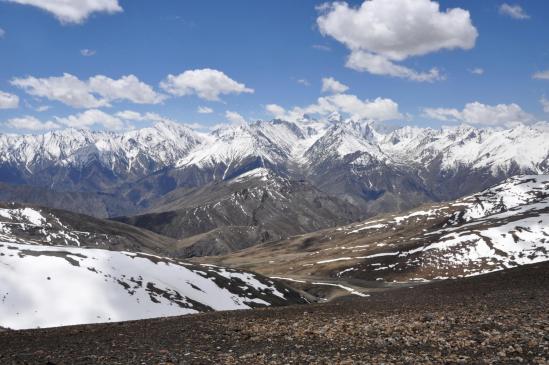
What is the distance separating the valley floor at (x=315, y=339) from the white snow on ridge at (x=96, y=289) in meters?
35.5

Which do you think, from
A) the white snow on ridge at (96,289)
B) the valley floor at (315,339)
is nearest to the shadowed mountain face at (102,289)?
the white snow on ridge at (96,289)

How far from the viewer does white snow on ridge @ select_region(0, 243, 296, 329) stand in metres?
63.5

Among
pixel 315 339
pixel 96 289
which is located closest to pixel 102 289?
pixel 96 289

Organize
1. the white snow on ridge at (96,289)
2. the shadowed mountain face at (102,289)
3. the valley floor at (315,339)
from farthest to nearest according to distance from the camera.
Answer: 1. the shadowed mountain face at (102,289)
2. the white snow on ridge at (96,289)
3. the valley floor at (315,339)

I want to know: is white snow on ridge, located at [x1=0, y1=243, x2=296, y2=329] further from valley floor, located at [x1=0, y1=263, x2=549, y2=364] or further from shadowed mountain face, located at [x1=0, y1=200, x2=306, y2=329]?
valley floor, located at [x1=0, y1=263, x2=549, y2=364]

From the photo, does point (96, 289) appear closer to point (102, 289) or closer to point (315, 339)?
point (102, 289)

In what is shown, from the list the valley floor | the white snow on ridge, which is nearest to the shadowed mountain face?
the white snow on ridge

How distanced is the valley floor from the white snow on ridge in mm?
35489

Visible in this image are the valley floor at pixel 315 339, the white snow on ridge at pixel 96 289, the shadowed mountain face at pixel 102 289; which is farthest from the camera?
the shadowed mountain face at pixel 102 289

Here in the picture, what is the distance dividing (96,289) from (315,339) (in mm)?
57454

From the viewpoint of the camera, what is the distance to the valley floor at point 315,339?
758 inches

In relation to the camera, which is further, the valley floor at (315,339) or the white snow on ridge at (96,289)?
the white snow on ridge at (96,289)

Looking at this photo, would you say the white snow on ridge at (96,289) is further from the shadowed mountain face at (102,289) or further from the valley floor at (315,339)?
the valley floor at (315,339)

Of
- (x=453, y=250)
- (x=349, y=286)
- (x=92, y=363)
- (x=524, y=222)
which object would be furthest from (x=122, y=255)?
(x=524, y=222)
